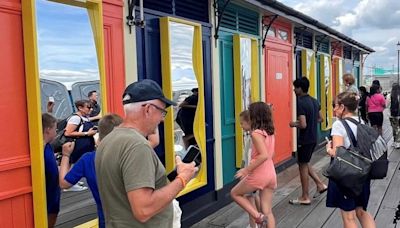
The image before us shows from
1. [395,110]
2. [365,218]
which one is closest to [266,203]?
[365,218]

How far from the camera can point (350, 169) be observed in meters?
3.53

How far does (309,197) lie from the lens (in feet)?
20.6

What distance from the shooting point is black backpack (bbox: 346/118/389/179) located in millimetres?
3590

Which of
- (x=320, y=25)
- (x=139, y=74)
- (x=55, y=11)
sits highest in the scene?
(x=320, y=25)

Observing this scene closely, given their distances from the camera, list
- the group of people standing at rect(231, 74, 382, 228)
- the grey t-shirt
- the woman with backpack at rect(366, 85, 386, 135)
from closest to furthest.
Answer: the grey t-shirt < the group of people standing at rect(231, 74, 382, 228) < the woman with backpack at rect(366, 85, 386, 135)

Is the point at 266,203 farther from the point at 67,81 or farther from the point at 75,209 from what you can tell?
the point at 67,81

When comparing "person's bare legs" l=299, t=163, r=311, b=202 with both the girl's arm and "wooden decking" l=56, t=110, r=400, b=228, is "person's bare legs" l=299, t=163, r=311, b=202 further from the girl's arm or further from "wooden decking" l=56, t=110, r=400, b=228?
the girl's arm

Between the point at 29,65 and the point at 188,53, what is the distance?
231 cm

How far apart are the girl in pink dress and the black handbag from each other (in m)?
A: 0.70

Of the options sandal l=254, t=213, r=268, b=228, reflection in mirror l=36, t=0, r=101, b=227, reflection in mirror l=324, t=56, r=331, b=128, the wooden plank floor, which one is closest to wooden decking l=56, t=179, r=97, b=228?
reflection in mirror l=36, t=0, r=101, b=227

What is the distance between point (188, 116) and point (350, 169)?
86.2 inches

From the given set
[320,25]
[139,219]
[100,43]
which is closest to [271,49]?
[320,25]

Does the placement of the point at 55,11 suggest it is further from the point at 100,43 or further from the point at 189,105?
the point at 189,105

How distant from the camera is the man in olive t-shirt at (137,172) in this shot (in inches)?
76.7
